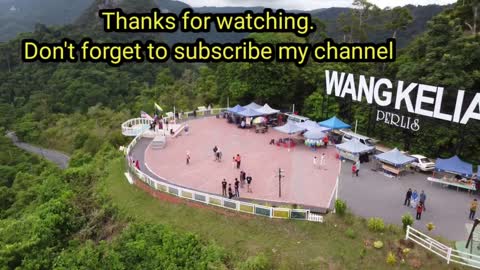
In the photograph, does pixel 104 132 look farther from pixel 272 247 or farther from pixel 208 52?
pixel 272 247

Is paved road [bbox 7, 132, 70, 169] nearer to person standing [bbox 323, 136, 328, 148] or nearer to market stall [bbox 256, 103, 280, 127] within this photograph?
market stall [bbox 256, 103, 280, 127]

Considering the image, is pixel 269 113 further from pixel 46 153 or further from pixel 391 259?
pixel 46 153

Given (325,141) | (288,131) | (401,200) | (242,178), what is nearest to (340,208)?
(401,200)

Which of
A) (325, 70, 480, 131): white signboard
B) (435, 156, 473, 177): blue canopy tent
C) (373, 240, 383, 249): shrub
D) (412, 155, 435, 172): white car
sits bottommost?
(373, 240, 383, 249): shrub

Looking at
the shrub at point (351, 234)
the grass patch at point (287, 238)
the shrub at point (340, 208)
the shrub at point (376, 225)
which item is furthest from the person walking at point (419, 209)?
the shrub at point (351, 234)

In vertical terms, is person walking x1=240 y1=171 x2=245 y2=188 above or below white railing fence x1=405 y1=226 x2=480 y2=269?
above

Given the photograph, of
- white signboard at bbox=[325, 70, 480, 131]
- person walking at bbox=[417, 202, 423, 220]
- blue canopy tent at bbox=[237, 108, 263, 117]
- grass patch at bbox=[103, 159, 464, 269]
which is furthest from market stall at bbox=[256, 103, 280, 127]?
person walking at bbox=[417, 202, 423, 220]

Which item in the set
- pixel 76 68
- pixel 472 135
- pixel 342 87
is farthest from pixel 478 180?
pixel 76 68
